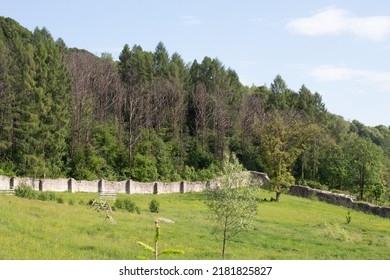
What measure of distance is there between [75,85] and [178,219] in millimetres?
44468

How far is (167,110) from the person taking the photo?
95.5 metres

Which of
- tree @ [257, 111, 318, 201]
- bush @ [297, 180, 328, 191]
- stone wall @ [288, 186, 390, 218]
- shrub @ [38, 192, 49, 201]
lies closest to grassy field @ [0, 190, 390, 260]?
shrub @ [38, 192, 49, 201]

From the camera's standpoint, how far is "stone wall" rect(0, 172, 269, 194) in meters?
51.4

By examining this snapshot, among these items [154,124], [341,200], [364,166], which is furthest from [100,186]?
[364,166]

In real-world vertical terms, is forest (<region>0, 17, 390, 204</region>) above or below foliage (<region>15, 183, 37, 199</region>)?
above

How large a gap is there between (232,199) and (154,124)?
72.3 m

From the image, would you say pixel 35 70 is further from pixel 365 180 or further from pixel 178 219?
pixel 365 180

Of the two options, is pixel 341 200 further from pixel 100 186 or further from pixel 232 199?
pixel 232 199

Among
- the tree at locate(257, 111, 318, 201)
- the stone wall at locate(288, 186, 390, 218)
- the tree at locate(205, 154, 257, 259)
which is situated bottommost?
the stone wall at locate(288, 186, 390, 218)

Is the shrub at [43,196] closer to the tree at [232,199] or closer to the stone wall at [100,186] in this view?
the stone wall at [100,186]

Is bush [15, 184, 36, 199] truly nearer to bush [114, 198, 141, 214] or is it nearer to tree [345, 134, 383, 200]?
bush [114, 198, 141, 214]

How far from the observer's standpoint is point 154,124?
97438 mm

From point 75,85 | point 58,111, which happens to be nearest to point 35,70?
point 58,111

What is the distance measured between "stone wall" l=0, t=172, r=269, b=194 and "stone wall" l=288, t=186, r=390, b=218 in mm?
12040
